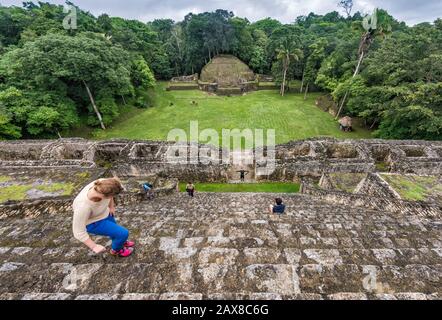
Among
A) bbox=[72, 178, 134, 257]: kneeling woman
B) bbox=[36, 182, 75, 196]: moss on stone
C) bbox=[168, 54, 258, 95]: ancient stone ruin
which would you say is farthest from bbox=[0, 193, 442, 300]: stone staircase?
bbox=[168, 54, 258, 95]: ancient stone ruin

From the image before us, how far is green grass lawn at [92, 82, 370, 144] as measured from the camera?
63.3ft

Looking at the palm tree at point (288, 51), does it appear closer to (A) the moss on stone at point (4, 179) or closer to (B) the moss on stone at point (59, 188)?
(B) the moss on stone at point (59, 188)

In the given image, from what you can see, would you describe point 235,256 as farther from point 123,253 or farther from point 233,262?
point 123,253

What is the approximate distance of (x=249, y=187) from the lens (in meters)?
12.1

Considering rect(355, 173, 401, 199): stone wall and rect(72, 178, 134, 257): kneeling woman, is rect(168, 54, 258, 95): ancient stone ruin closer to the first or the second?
rect(355, 173, 401, 199): stone wall

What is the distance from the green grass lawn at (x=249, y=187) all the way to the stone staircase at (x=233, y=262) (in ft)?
22.7

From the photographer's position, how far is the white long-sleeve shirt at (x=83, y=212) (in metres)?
2.92

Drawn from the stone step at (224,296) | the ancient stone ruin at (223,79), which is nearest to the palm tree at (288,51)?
the ancient stone ruin at (223,79)

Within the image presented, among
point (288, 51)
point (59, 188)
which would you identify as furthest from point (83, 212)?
point (288, 51)

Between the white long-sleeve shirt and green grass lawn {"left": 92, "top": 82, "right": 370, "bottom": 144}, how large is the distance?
51.5 feet

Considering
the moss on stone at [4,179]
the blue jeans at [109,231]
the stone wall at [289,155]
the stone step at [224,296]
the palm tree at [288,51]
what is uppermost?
the palm tree at [288,51]

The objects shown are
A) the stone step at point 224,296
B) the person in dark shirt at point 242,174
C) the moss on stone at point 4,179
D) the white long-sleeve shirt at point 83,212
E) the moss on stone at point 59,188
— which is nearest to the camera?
the stone step at point 224,296

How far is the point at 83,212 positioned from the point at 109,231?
1.73 ft
